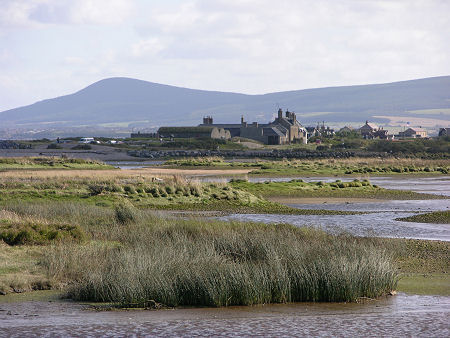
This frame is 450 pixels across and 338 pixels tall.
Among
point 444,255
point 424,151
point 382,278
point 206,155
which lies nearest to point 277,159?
point 206,155

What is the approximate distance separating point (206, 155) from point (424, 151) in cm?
4215

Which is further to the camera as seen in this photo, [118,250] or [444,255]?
[444,255]

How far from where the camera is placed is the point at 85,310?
1522 centimetres

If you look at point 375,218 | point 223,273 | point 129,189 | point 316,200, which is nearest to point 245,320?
point 223,273

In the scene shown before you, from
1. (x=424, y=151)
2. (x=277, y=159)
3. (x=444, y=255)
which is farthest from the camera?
(x=424, y=151)

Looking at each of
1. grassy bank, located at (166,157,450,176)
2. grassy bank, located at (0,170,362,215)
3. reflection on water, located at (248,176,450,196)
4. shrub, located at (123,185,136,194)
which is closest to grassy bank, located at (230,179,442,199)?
reflection on water, located at (248,176,450,196)

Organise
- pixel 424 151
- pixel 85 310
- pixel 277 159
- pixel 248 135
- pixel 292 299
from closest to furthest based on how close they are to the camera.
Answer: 1. pixel 85 310
2. pixel 292 299
3. pixel 277 159
4. pixel 424 151
5. pixel 248 135

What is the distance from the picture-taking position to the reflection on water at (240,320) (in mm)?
13781

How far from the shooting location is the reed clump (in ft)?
51.4

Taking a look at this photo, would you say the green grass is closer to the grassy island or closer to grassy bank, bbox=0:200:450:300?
grassy bank, bbox=0:200:450:300

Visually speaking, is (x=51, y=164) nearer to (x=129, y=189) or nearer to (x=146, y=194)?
(x=129, y=189)

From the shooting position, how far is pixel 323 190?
51.0 m

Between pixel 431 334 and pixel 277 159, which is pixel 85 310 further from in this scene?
pixel 277 159

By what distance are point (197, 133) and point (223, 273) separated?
432 feet
